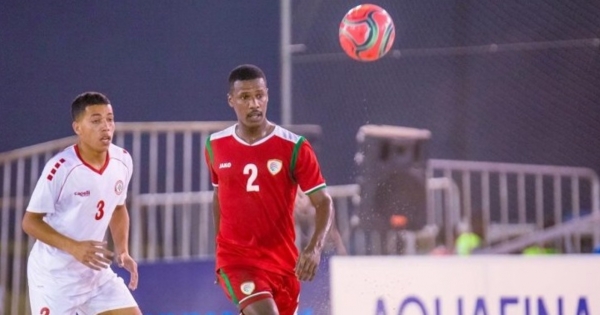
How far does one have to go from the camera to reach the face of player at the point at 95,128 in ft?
22.6

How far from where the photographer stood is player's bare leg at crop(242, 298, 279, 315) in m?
6.26

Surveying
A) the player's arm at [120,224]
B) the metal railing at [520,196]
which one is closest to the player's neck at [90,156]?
the player's arm at [120,224]

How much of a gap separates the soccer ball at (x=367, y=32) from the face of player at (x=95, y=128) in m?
2.75

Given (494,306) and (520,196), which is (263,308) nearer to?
(494,306)

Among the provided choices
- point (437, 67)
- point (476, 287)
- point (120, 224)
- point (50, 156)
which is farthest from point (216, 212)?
point (437, 67)

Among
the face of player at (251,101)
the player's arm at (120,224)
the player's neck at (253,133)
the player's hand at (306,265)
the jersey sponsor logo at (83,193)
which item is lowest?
the player's hand at (306,265)

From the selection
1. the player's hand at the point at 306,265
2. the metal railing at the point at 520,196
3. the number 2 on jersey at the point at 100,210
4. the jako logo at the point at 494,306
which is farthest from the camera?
the metal railing at the point at 520,196

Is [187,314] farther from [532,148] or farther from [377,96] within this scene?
[532,148]

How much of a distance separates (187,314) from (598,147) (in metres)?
3.81

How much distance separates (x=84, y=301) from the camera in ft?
22.5

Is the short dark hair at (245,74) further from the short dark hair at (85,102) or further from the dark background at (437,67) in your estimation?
the dark background at (437,67)

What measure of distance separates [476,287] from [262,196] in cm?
299

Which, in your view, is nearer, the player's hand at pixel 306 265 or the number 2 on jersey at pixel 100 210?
the player's hand at pixel 306 265

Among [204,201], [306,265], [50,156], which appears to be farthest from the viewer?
[50,156]
